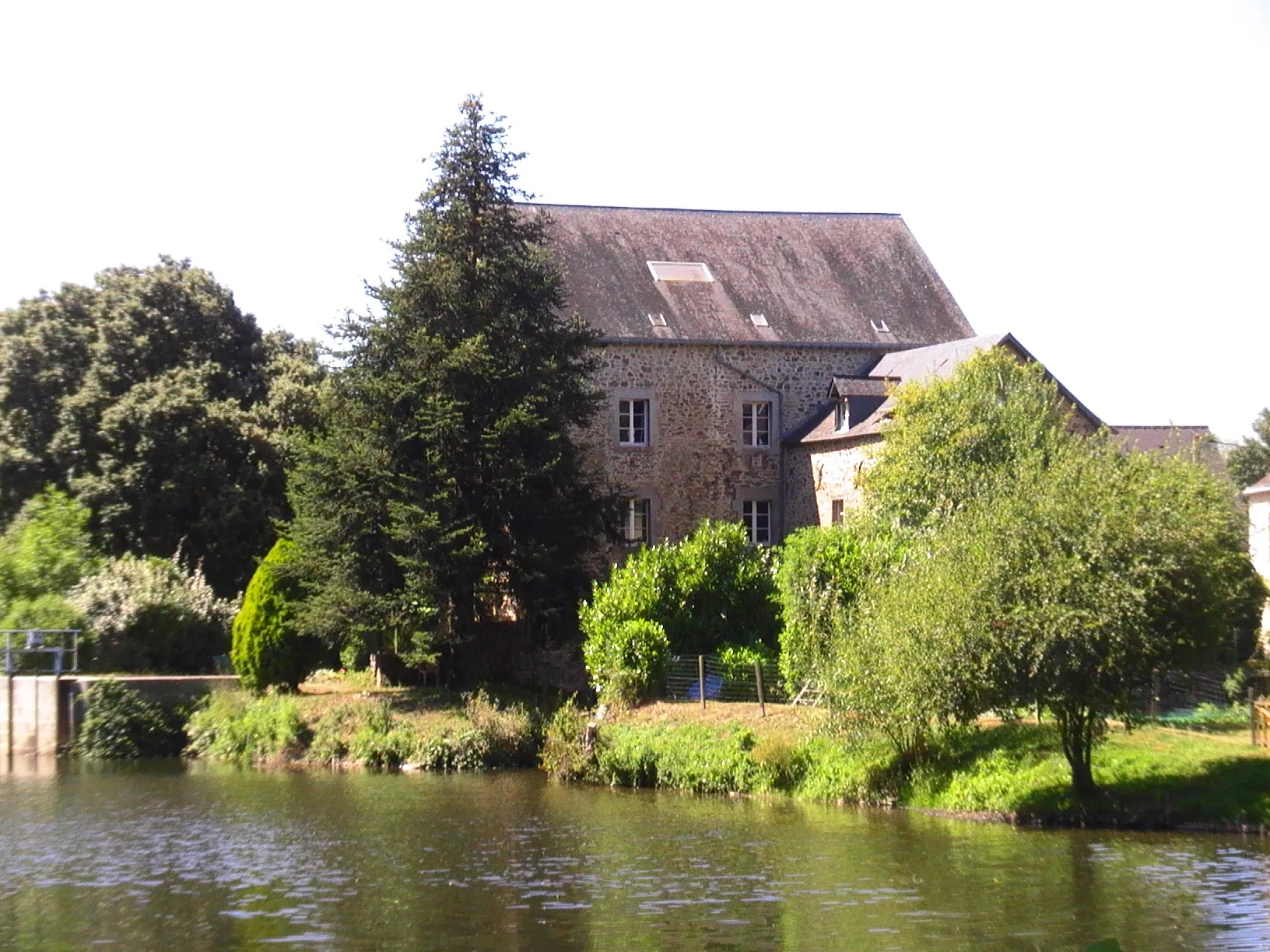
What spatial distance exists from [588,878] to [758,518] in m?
21.9

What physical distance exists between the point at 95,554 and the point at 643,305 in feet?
45.1

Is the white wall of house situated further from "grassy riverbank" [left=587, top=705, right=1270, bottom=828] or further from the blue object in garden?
the blue object in garden

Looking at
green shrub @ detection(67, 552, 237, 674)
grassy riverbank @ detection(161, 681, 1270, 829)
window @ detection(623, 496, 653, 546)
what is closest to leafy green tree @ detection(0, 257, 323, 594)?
green shrub @ detection(67, 552, 237, 674)

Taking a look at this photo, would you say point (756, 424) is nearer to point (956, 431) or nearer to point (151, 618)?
point (956, 431)

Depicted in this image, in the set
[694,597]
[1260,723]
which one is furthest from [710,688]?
[1260,723]

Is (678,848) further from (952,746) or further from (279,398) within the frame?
(279,398)

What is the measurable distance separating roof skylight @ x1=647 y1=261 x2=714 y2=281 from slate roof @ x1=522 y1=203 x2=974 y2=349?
0.17 m

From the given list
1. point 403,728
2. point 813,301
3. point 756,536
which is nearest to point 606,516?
point 403,728

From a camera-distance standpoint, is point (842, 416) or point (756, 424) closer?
point (842, 416)

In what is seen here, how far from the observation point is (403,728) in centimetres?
2700

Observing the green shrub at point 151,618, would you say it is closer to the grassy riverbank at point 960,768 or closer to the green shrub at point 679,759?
the grassy riverbank at point 960,768

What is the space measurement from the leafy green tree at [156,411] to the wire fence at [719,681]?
35.2 feet

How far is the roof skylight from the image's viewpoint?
38188 millimetres

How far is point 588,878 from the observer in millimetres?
16266
